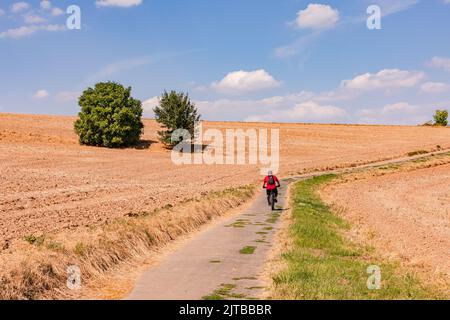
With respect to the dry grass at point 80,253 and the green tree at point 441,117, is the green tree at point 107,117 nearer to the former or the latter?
the dry grass at point 80,253

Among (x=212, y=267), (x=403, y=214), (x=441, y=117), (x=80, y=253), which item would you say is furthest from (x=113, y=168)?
(x=441, y=117)

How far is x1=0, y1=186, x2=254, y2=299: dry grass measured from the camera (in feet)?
31.3

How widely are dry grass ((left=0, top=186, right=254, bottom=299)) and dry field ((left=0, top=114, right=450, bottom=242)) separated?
281cm

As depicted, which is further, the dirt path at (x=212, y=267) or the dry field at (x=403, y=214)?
the dry field at (x=403, y=214)

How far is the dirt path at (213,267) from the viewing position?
974cm

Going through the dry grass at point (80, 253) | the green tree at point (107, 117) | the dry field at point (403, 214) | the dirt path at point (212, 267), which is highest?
the green tree at point (107, 117)

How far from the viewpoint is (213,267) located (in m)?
12.0

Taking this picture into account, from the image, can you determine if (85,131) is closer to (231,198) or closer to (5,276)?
(231,198)

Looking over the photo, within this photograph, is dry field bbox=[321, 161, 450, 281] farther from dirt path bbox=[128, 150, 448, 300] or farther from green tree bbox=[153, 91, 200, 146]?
green tree bbox=[153, 91, 200, 146]

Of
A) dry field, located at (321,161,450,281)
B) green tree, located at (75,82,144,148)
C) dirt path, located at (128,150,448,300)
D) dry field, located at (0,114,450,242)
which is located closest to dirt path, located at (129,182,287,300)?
dirt path, located at (128,150,448,300)

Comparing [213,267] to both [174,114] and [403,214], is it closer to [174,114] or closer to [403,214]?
[403,214]

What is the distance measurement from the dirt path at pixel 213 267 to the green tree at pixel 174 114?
180 ft

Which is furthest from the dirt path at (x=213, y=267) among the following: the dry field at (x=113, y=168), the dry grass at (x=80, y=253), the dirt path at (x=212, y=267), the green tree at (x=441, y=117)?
the green tree at (x=441, y=117)
